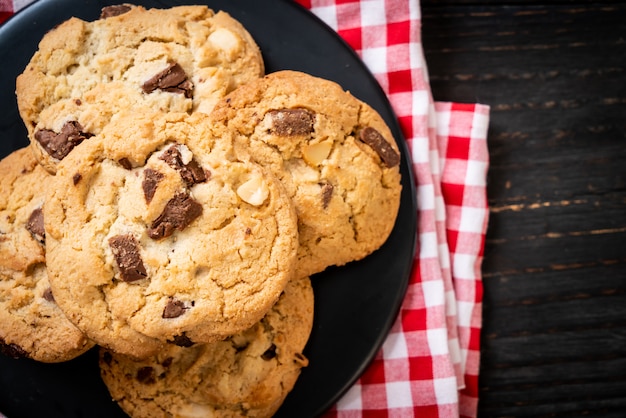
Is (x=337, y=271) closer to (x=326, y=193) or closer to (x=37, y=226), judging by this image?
(x=326, y=193)

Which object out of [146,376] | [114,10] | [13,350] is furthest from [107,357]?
[114,10]

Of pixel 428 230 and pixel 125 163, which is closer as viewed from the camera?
pixel 125 163

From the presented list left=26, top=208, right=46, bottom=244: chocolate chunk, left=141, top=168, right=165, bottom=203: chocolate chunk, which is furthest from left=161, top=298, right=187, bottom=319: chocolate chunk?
left=26, top=208, right=46, bottom=244: chocolate chunk

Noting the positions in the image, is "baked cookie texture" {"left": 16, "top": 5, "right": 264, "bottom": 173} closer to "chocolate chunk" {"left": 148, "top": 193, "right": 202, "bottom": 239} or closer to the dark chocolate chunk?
"chocolate chunk" {"left": 148, "top": 193, "right": 202, "bottom": 239}

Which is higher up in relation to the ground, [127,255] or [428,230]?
[127,255]

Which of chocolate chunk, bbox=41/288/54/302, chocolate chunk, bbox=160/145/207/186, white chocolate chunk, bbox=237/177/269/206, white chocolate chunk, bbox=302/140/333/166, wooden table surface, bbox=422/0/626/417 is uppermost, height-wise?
chocolate chunk, bbox=160/145/207/186

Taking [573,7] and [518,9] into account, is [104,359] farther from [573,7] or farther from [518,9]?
[573,7]
